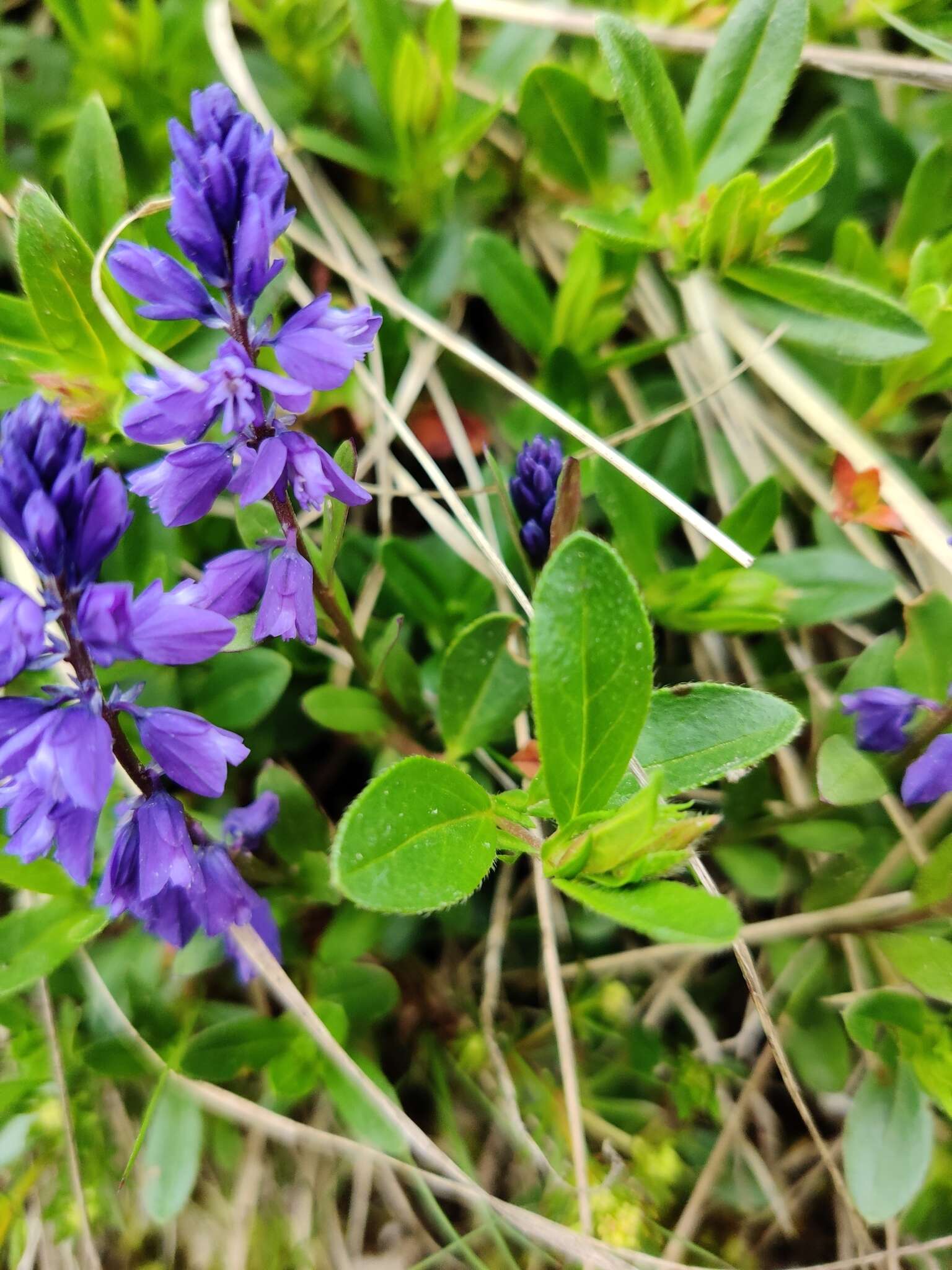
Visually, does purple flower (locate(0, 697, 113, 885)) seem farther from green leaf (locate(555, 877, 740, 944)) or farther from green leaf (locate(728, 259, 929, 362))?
green leaf (locate(728, 259, 929, 362))

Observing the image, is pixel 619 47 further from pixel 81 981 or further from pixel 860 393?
pixel 81 981

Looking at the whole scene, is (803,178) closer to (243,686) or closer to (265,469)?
(265,469)

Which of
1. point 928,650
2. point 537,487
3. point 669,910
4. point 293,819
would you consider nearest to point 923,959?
point 928,650

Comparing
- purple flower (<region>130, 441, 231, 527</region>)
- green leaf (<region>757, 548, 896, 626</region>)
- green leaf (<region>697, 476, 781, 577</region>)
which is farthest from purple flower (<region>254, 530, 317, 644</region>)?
green leaf (<region>757, 548, 896, 626</region>)

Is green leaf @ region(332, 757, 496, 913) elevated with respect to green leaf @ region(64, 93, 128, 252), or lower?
lower

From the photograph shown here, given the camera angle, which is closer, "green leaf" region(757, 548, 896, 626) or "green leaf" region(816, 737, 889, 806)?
"green leaf" region(816, 737, 889, 806)

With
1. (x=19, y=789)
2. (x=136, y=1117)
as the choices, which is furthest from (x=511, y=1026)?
(x=19, y=789)
